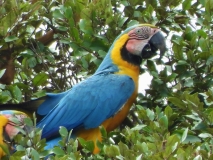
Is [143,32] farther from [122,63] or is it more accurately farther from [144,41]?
[122,63]

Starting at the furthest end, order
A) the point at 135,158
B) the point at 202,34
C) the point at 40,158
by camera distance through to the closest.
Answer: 1. the point at 202,34
2. the point at 40,158
3. the point at 135,158

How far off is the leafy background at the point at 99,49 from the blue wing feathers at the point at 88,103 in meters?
0.09

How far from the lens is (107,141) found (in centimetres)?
304

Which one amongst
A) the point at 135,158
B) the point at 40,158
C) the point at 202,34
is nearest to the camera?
the point at 135,158

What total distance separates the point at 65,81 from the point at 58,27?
390 millimetres

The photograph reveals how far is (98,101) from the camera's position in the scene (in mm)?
3643

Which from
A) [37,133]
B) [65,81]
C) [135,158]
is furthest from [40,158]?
[65,81]

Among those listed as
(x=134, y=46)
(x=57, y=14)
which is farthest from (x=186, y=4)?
(x=57, y=14)

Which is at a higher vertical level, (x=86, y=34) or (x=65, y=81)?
(x=86, y=34)

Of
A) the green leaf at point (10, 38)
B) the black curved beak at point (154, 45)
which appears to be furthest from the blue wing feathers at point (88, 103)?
the green leaf at point (10, 38)

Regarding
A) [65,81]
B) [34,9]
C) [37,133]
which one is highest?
[34,9]

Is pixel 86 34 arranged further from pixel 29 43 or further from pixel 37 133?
pixel 37 133

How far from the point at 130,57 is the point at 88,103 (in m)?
0.42

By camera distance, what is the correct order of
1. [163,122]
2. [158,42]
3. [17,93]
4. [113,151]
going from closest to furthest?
1. [113,151]
2. [163,122]
3. [17,93]
4. [158,42]
